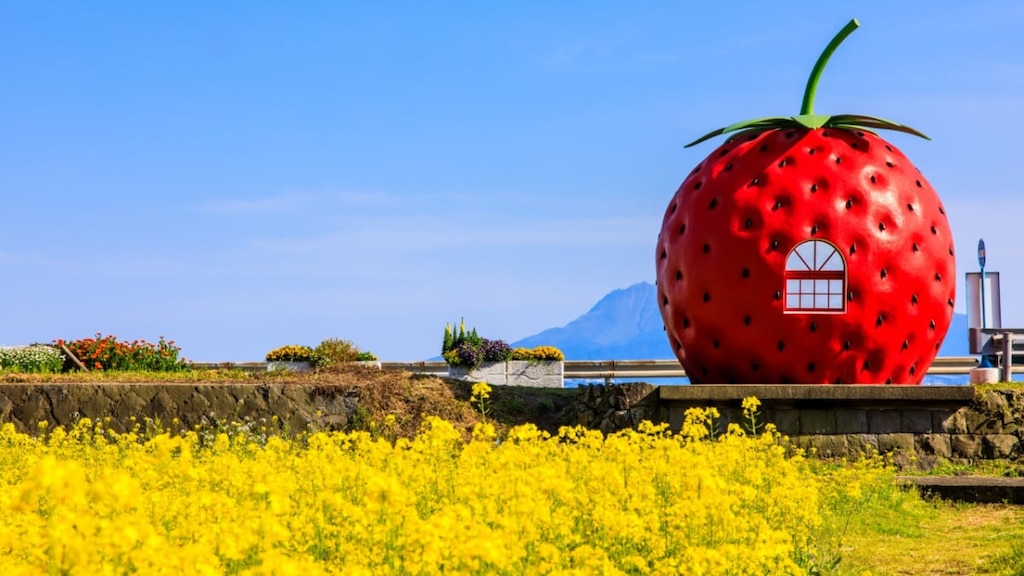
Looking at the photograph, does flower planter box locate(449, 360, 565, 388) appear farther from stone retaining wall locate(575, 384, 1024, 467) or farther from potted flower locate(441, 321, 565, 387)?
stone retaining wall locate(575, 384, 1024, 467)

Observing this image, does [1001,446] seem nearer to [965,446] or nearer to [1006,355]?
[965,446]

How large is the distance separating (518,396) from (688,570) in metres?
11.3

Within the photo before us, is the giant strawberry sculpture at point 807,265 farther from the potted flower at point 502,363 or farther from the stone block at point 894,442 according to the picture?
the potted flower at point 502,363

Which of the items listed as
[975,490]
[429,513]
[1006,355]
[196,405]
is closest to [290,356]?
[196,405]

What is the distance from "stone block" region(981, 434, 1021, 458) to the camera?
1355 centimetres

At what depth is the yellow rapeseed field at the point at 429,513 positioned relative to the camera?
371 centimetres

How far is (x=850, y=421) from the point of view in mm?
12805

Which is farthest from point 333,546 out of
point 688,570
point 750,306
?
point 750,306

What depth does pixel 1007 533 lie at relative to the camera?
932 cm

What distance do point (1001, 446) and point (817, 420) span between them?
8.62ft

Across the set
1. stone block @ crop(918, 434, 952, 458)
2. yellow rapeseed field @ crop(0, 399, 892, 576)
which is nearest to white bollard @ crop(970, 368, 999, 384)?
stone block @ crop(918, 434, 952, 458)

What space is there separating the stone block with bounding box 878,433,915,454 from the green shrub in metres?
14.8

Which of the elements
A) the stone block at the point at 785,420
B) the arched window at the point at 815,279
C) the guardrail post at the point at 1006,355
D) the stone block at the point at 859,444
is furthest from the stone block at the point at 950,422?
the guardrail post at the point at 1006,355

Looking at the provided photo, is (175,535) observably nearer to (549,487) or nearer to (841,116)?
(549,487)
